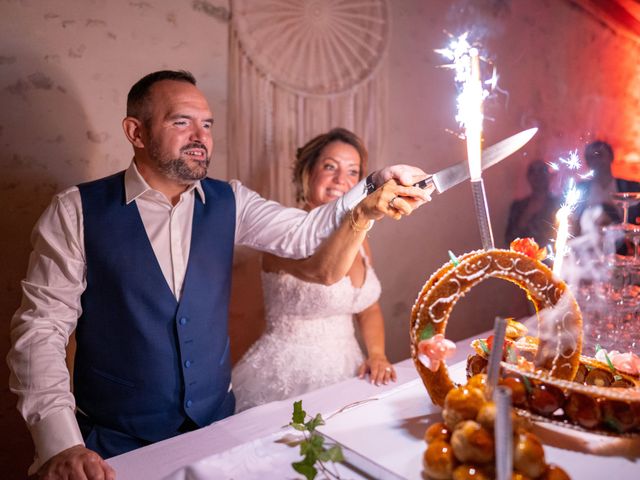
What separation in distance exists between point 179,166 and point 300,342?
3.26ft

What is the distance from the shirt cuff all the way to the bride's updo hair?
1598 millimetres

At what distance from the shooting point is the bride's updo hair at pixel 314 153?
2523 millimetres

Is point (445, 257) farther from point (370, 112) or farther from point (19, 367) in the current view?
point (19, 367)

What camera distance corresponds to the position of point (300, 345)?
7.52 feet

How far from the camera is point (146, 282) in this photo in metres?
1.60

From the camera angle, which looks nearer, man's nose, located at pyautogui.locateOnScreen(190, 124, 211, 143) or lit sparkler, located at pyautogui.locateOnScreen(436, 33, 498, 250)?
lit sparkler, located at pyautogui.locateOnScreen(436, 33, 498, 250)

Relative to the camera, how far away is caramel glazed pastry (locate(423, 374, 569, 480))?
80cm

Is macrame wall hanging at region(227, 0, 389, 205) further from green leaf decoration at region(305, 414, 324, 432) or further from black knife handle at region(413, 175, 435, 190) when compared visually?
green leaf decoration at region(305, 414, 324, 432)

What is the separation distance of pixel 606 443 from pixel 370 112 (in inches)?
104

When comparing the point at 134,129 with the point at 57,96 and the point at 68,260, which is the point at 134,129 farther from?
the point at 57,96

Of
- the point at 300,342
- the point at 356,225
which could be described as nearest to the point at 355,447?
the point at 356,225

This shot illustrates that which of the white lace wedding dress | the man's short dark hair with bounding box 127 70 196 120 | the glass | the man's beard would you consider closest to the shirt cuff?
the man's beard

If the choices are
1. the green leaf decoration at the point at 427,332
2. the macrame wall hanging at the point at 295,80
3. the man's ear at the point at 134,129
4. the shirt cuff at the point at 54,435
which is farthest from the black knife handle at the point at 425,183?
the macrame wall hanging at the point at 295,80

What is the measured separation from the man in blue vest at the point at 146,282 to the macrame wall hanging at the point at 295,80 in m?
0.92
